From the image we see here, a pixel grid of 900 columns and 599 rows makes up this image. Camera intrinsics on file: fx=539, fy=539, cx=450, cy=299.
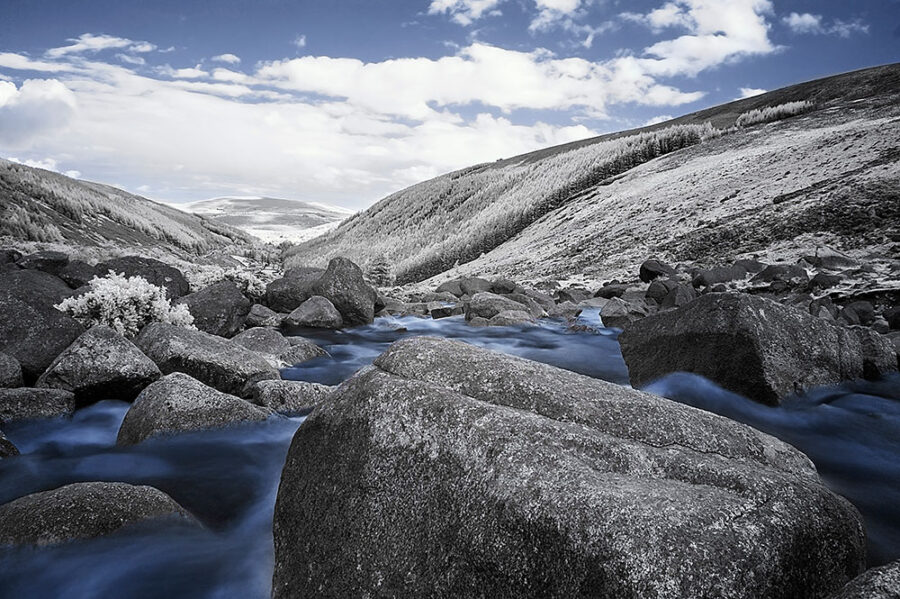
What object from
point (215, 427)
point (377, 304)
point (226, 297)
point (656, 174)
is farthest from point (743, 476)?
point (656, 174)

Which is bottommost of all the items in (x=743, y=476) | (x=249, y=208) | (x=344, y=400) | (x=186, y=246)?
(x=743, y=476)

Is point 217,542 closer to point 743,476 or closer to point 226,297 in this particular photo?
point 743,476

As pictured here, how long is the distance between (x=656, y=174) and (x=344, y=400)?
32.4 m

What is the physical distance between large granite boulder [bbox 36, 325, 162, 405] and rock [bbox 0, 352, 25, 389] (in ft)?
1.06

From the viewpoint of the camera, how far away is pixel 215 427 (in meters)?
6.88

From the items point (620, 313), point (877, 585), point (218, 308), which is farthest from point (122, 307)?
point (877, 585)

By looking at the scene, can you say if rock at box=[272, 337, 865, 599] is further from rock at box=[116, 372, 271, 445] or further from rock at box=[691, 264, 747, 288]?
rock at box=[691, 264, 747, 288]

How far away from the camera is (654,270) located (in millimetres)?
17344

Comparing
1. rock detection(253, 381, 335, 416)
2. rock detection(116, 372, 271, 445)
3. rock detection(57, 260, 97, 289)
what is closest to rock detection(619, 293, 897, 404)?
rock detection(253, 381, 335, 416)

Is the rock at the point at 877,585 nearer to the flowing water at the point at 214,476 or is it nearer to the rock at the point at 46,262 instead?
the flowing water at the point at 214,476

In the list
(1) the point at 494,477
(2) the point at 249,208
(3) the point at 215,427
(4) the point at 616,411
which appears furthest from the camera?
(2) the point at 249,208

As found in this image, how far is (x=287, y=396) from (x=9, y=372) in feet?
13.1

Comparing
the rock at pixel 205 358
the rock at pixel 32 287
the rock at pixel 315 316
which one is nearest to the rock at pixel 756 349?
the rock at pixel 205 358

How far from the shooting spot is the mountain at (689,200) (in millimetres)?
17375
